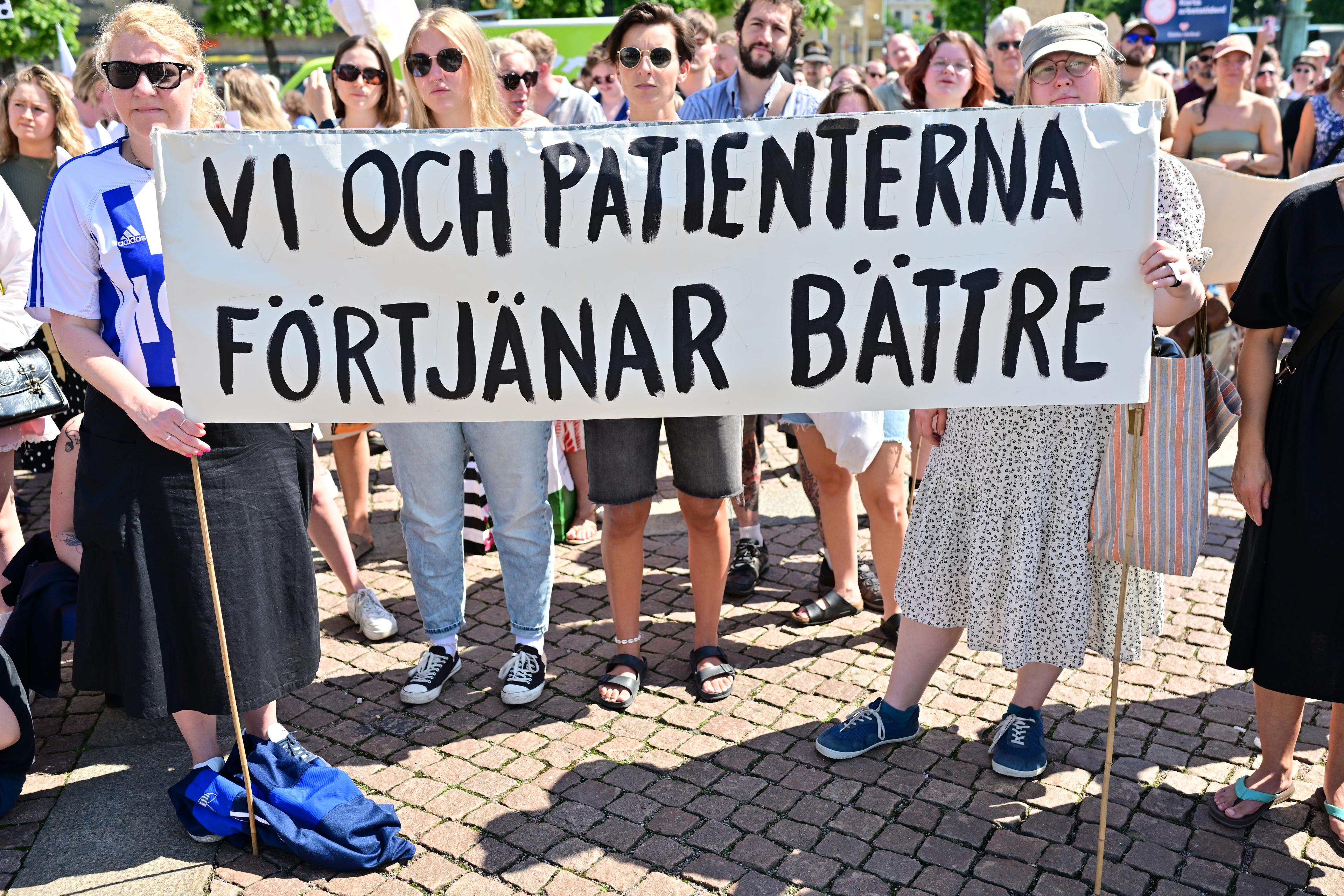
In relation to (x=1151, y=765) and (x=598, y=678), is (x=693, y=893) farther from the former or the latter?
(x=1151, y=765)

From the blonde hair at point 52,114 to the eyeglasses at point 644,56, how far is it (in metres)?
3.46

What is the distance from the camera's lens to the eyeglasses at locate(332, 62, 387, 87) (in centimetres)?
485

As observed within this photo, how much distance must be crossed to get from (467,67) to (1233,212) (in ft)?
10.4

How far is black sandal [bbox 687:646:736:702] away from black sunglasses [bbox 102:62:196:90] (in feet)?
7.78

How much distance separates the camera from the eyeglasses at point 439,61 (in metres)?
3.41

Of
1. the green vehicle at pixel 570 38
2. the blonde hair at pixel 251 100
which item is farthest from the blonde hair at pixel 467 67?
the green vehicle at pixel 570 38

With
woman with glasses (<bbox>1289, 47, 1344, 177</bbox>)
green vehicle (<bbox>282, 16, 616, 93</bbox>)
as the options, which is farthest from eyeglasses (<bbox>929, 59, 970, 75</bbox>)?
green vehicle (<bbox>282, 16, 616, 93</bbox>)

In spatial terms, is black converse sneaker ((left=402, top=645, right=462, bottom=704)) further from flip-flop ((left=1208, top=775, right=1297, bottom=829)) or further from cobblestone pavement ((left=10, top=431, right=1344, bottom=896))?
flip-flop ((left=1208, top=775, right=1297, bottom=829))

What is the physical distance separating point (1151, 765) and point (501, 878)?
6.32 feet

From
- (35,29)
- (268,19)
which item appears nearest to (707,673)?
(35,29)

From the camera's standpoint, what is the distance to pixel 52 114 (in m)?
5.64

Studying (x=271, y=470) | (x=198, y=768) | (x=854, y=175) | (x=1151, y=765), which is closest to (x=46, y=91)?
(x=271, y=470)

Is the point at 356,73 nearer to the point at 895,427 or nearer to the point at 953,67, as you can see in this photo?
the point at 953,67

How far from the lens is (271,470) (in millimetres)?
2965
